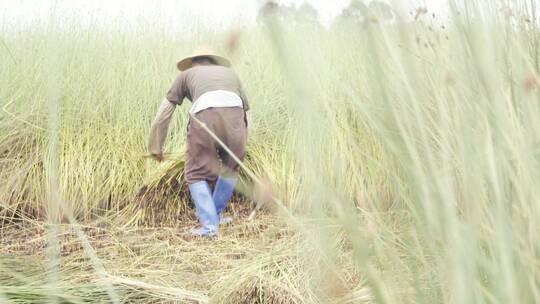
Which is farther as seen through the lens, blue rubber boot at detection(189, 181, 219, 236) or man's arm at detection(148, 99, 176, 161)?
man's arm at detection(148, 99, 176, 161)

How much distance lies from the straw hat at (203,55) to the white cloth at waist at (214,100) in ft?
1.29

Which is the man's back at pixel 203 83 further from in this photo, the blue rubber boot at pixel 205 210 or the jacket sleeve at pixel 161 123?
the blue rubber boot at pixel 205 210

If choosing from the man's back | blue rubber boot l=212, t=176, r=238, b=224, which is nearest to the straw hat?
the man's back

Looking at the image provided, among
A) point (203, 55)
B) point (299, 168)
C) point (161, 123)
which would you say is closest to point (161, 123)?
point (161, 123)

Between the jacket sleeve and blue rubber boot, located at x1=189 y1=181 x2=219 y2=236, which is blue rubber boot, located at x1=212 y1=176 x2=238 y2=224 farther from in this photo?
the jacket sleeve

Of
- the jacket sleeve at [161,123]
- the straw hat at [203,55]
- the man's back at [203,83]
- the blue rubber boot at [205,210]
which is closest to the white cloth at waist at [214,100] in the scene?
the man's back at [203,83]

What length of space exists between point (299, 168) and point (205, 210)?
66cm

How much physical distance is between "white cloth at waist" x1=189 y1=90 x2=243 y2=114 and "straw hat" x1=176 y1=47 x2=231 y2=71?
15.5 inches

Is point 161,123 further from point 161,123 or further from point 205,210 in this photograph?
point 205,210

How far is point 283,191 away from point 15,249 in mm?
1749

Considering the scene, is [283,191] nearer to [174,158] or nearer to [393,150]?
[174,158]

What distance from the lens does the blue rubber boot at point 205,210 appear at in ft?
14.1

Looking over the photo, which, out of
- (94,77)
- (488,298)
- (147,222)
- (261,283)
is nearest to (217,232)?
(147,222)

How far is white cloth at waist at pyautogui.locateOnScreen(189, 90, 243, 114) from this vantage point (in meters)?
4.46
